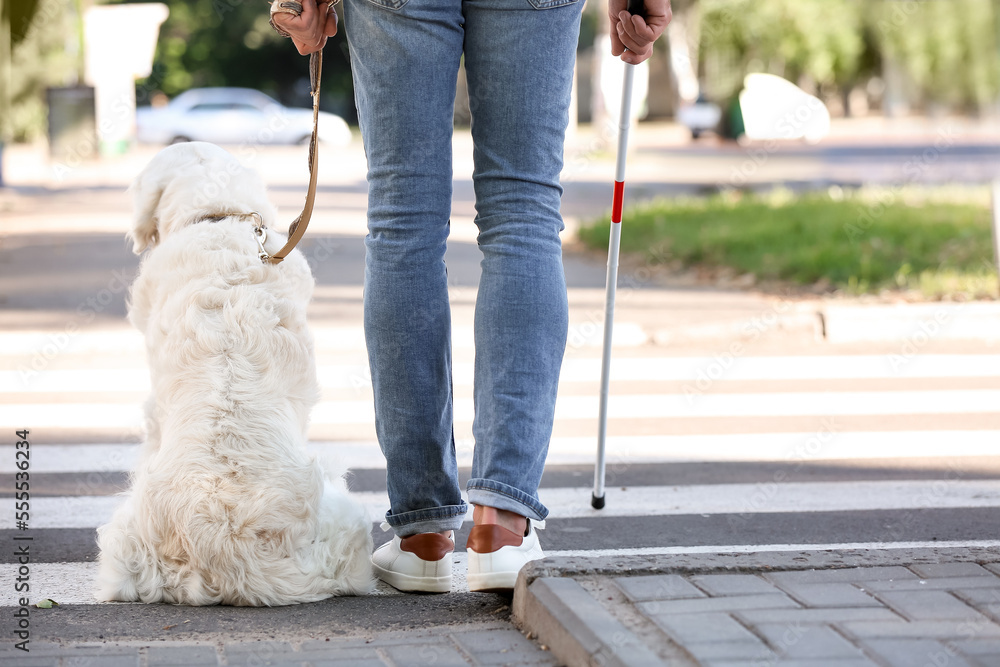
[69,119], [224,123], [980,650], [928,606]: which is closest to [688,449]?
[928,606]

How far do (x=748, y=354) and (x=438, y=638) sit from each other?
498cm

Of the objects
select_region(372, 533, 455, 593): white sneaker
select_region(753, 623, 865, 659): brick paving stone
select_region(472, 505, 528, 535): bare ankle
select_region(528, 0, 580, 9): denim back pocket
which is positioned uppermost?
select_region(528, 0, 580, 9): denim back pocket

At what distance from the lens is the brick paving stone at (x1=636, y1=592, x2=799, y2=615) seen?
2.43 meters

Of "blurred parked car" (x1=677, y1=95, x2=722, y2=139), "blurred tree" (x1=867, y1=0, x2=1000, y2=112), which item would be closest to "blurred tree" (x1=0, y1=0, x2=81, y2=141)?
"blurred tree" (x1=867, y1=0, x2=1000, y2=112)

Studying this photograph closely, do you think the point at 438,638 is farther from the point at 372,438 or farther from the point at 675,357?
the point at 675,357

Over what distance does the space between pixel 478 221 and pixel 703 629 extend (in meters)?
1.15

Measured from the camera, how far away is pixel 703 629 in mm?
2318

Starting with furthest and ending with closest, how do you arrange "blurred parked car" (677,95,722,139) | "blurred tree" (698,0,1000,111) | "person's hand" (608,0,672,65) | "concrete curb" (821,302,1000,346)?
"blurred parked car" (677,95,722,139)
"blurred tree" (698,0,1000,111)
"concrete curb" (821,302,1000,346)
"person's hand" (608,0,672,65)

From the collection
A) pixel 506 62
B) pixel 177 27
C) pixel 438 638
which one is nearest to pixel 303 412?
pixel 438 638

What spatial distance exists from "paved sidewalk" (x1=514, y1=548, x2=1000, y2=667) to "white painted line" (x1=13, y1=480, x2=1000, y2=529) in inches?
43.3

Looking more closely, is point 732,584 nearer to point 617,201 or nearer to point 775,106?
point 617,201

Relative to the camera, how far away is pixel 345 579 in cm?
283

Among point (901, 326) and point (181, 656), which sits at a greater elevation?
point (901, 326)

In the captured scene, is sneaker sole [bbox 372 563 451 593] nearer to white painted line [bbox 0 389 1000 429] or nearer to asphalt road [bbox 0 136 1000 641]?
asphalt road [bbox 0 136 1000 641]
